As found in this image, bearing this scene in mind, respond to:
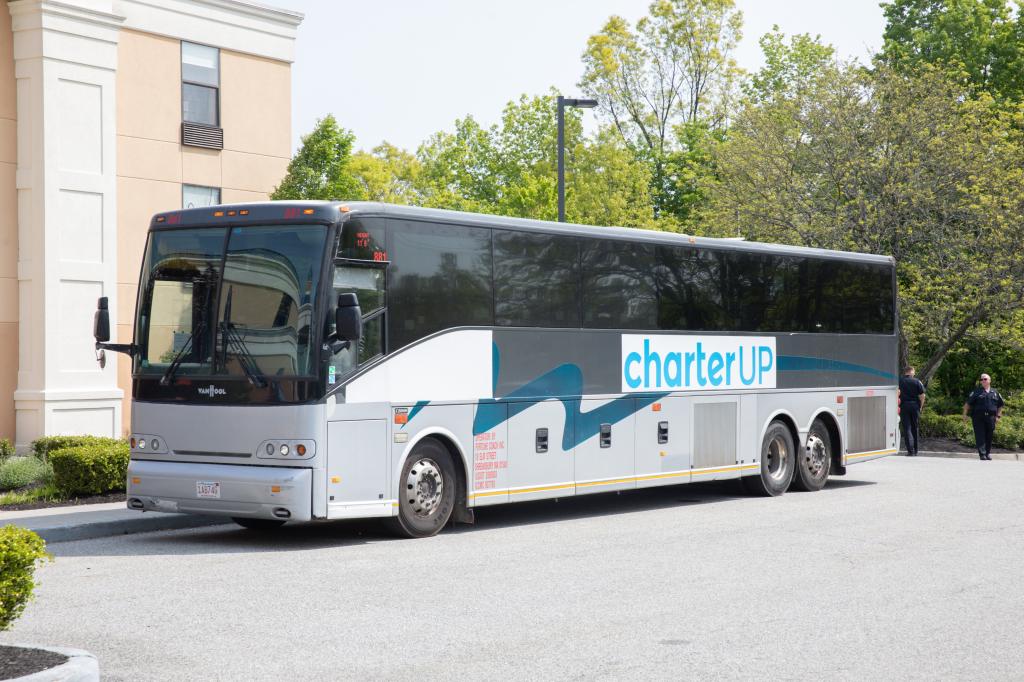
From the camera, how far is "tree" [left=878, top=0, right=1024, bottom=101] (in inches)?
Result: 1852

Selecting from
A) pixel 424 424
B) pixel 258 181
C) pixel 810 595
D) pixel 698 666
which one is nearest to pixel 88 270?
pixel 258 181

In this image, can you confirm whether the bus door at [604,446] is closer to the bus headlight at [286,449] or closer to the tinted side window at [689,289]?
the tinted side window at [689,289]

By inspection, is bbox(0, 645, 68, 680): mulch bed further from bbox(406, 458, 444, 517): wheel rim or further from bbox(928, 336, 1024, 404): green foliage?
bbox(928, 336, 1024, 404): green foliage

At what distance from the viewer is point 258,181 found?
1037 inches

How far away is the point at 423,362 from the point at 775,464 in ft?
23.8

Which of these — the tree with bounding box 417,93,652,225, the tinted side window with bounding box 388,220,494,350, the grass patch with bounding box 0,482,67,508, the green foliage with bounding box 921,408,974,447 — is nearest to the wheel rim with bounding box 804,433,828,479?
the tinted side window with bounding box 388,220,494,350

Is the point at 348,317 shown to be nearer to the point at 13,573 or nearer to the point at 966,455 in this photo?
the point at 13,573

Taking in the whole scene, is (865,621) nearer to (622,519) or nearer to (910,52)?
(622,519)

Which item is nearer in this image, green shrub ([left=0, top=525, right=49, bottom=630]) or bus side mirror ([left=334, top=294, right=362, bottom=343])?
green shrub ([left=0, top=525, right=49, bottom=630])

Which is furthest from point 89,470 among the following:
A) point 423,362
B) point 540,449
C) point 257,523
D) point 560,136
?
point 560,136

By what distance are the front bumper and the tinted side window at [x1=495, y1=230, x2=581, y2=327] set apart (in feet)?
10.8

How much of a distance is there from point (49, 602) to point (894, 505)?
1104 centimetres

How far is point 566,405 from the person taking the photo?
15.1 meters

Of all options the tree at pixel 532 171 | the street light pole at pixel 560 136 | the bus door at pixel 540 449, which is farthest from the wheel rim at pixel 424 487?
the tree at pixel 532 171
